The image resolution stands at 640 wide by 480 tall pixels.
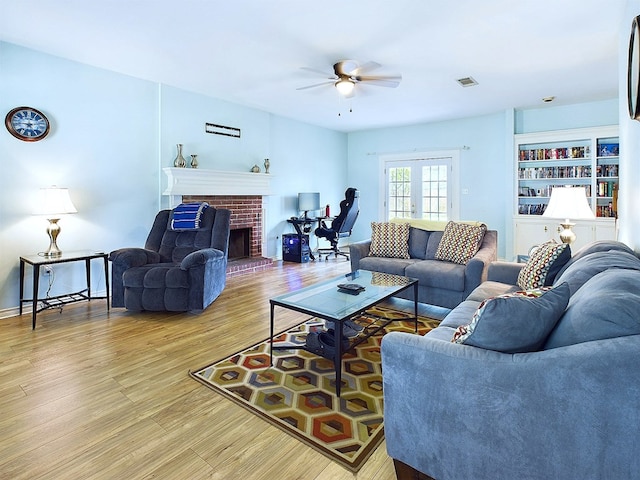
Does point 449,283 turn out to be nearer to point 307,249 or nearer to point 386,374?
point 386,374

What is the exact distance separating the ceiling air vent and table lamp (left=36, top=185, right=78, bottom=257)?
4.52 metres

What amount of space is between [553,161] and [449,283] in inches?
157

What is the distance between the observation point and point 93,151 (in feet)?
13.8

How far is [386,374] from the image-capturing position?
58.4 inches

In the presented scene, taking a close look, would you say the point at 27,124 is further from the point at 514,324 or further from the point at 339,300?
the point at 514,324

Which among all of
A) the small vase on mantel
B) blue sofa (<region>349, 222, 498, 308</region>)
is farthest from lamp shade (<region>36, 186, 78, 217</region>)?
blue sofa (<region>349, 222, 498, 308</region>)

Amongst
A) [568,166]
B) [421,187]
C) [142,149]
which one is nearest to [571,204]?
[568,166]

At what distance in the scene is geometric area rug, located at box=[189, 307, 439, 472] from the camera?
179 centimetres

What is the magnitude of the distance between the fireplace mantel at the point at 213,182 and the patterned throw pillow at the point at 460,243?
3.14 meters

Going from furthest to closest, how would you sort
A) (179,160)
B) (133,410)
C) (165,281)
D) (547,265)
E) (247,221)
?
(247,221)
(179,160)
(165,281)
(547,265)
(133,410)

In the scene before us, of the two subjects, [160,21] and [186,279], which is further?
[186,279]

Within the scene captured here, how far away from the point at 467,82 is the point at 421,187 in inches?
114

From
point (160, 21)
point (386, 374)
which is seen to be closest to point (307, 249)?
point (160, 21)

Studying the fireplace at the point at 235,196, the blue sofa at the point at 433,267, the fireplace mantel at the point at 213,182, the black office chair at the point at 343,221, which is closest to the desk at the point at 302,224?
the black office chair at the point at 343,221
